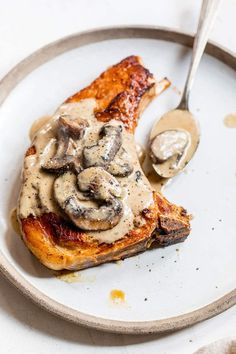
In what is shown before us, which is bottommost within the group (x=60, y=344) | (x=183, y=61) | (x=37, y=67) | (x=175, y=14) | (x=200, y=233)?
(x=60, y=344)

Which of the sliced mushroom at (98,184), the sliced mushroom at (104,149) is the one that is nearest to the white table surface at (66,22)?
the sliced mushroom at (98,184)

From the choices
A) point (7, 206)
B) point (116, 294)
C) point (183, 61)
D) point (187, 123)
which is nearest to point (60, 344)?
point (116, 294)

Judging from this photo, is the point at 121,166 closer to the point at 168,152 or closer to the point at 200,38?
the point at 168,152

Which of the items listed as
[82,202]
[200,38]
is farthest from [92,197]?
[200,38]

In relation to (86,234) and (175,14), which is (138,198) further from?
(175,14)

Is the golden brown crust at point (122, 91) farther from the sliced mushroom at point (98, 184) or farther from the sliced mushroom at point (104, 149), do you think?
the sliced mushroom at point (98, 184)

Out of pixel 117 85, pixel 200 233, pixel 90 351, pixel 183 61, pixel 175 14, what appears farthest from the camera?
pixel 175 14
